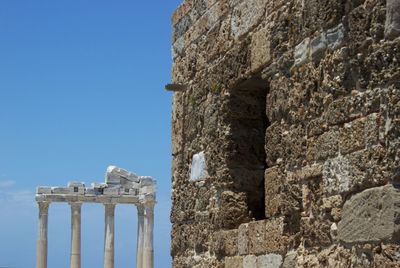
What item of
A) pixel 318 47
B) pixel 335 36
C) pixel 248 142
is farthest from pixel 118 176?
pixel 335 36

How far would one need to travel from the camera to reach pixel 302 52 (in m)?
6.32

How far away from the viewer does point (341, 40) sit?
575 centimetres

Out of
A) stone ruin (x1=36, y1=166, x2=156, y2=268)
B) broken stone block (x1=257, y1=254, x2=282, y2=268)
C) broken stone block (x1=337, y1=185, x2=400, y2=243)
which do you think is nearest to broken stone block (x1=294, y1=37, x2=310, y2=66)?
broken stone block (x1=337, y1=185, x2=400, y2=243)

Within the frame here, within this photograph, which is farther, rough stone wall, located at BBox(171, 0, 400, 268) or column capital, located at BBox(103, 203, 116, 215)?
column capital, located at BBox(103, 203, 116, 215)

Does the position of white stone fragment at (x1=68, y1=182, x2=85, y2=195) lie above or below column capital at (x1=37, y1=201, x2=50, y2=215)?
above

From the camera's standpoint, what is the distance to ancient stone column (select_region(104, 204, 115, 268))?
35344 millimetres

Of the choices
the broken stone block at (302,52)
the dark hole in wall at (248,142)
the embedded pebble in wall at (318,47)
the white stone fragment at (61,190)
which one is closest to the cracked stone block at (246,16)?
the dark hole in wall at (248,142)

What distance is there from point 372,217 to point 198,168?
138 inches

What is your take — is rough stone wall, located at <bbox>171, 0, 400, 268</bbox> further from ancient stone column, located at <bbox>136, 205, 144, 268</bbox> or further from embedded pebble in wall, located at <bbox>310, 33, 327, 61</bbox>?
ancient stone column, located at <bbox>136, 205, 144, 268</bbox>

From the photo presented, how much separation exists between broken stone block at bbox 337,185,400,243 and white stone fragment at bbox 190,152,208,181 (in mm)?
2908

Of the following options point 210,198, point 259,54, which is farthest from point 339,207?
point 210,198

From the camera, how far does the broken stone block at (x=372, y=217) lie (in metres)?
5.02

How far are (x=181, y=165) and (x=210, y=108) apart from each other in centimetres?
111

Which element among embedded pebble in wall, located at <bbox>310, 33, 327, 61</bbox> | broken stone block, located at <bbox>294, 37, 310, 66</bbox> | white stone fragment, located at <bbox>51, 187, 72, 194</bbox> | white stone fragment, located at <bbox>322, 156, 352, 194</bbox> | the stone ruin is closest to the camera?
white stone fragment, located at <bbox>322, 156, 352, 194</bbox>
